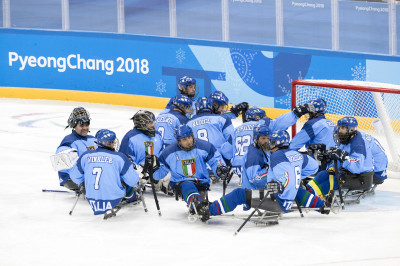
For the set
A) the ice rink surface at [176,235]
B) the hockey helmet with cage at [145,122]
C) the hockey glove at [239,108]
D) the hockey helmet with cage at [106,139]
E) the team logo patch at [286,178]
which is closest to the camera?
the ice rink surface at [176,235]

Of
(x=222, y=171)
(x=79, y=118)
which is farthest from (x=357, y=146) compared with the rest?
(x=79, y=118)

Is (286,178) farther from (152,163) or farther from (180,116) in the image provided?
(180,116)

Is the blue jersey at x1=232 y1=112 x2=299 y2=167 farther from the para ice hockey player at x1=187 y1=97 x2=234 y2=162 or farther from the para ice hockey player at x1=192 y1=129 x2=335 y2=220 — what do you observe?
the para ice hockey player at x1=192 y1=129 x2=335 y2=220

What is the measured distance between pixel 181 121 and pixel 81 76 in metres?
6.22

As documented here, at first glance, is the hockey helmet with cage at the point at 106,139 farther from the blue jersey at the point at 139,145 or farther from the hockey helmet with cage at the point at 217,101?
the hockey helmet with cage at the point at 217,101

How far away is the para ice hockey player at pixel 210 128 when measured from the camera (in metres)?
10.0

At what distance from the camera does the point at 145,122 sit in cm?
943

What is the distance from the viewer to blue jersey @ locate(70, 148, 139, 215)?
27.7 ft

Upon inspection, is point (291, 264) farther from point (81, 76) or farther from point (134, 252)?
point (81, 76)

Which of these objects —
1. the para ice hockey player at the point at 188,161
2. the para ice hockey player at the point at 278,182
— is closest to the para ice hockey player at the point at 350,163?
the para ice hockey player at the point at 278,182

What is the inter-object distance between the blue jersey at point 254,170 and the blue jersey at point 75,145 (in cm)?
191

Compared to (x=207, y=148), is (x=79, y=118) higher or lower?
higher

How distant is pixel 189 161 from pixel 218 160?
37cm

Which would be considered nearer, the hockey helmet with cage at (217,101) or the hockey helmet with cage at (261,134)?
the hockey helmet with cage at (261,134)
